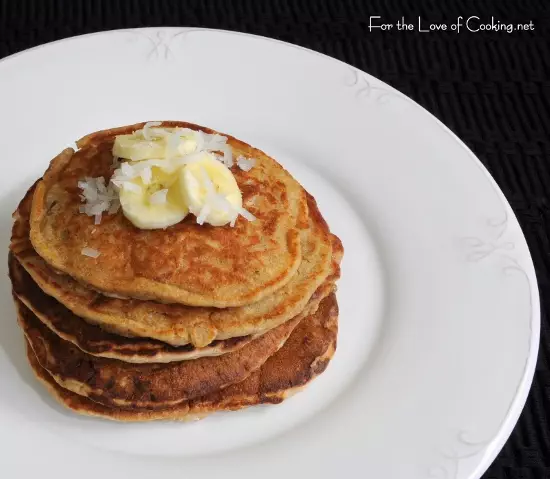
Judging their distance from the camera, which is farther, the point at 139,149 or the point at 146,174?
the point at 139,149

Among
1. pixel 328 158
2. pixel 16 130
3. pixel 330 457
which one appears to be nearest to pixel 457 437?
pixel 330 457

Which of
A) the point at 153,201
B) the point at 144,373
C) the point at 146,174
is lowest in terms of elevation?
the point at 144,373

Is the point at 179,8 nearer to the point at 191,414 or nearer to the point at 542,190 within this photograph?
the point at 542,190

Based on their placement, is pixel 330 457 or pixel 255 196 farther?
pixel 255 196

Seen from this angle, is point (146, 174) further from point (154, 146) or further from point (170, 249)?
point (170, 249)

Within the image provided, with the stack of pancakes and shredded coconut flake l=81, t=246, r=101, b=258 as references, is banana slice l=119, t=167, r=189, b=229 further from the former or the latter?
shredded coconut flake l=81, t=246, r=101, b=258

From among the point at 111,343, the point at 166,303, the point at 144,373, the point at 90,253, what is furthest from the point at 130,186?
the point at 144,373
